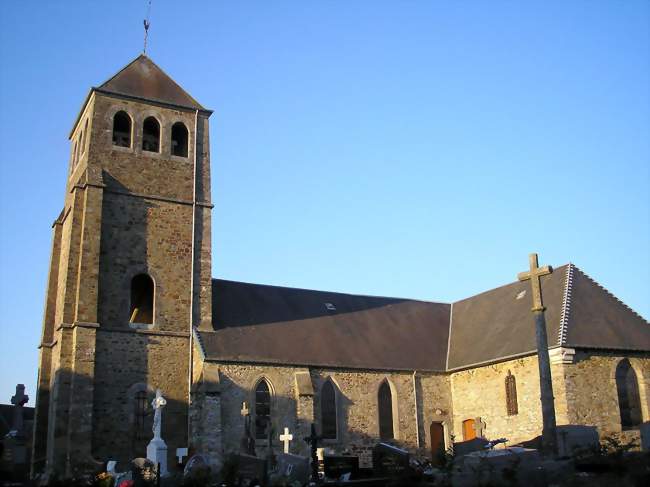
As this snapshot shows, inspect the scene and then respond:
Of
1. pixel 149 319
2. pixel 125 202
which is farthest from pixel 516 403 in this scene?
pixel 125 202

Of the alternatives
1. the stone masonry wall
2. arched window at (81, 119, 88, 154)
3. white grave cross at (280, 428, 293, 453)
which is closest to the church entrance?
white grave cross at (280, 428, 293, 453)

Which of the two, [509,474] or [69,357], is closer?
Result: [509,474]

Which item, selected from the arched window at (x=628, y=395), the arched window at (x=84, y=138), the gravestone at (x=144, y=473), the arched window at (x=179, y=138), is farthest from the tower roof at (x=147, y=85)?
the arched window at (x=628, y=395)

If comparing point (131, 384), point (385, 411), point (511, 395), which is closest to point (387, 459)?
point (385, 411)

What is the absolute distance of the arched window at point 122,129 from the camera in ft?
94.1

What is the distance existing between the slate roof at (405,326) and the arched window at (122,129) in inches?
248

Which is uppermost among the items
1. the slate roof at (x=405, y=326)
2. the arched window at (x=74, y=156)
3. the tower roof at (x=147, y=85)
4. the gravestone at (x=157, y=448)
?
the tower roof at (x=147, y=85)

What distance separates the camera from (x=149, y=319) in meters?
29.0

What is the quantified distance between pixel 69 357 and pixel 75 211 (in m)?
4.99

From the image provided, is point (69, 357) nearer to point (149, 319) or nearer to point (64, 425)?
point (64, 425)

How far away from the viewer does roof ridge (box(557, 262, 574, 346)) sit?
83.2ft

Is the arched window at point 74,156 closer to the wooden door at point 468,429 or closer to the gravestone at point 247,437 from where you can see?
the gravestone at point 247,437

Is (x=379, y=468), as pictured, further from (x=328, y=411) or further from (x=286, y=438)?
(x=328, y=411)

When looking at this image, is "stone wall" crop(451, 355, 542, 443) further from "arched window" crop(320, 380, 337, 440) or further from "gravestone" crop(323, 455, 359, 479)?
"gravestone" crop(323, 455, 359, 479)
